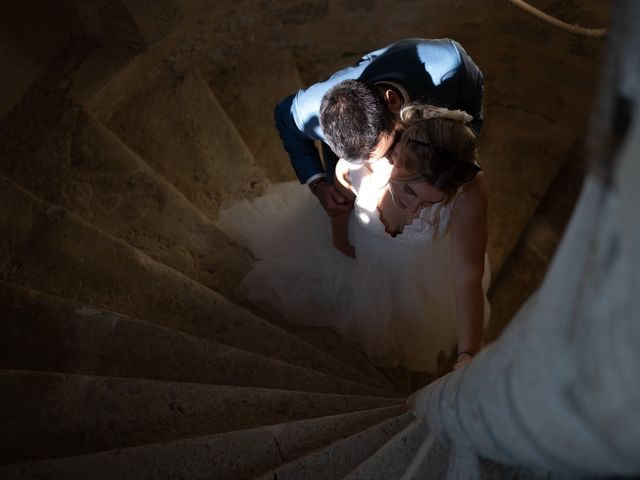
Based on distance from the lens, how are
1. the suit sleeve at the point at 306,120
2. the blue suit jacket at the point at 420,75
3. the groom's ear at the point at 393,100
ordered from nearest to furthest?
1. the groom's ear at the point at 393,100
2. the blue suit jacket at the point at 420,75
3. the suit sleeve at the point at 306,120

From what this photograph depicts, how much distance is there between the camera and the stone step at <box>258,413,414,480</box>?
2244 mm

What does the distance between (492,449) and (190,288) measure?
6.15 ft

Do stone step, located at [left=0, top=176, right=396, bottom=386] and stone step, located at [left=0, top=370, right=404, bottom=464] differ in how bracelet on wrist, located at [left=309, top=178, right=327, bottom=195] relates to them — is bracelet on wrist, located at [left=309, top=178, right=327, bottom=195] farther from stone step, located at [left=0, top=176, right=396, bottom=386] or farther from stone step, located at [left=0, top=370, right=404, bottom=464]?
stone step, located at [left=0, top=370, right=404, bottom=464]

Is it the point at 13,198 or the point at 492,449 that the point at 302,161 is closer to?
the point at 13,198

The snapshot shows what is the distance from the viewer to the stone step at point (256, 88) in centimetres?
438

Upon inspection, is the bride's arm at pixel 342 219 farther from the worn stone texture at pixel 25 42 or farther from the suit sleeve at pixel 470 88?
the worn stone texture at pixel 25 42

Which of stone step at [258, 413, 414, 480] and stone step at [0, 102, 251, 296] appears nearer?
stone step at [258, 413, 414, 480]

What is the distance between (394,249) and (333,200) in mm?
371

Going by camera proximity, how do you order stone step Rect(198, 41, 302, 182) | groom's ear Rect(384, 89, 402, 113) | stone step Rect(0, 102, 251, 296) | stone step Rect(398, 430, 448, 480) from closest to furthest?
stone step Rect(398, 430, 448, 480), groom's ear Rect(384, 89, 402, 113), stone step Rect(0, 102, 251, 296), stone step Rect(198, 41, 302, 182)

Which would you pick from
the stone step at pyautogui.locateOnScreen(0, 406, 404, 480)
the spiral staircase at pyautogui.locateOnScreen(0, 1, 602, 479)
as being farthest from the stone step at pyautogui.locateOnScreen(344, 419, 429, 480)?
the stone step at pyautogui.locateOnScreen(0, 406, 404, 480)

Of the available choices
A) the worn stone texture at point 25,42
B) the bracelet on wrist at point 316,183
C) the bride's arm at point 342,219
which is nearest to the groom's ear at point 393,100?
the bride's arm at point 342,219

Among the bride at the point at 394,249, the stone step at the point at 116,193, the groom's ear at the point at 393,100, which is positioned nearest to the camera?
the bride at the point at 394,249

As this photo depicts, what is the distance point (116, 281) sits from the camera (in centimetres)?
316

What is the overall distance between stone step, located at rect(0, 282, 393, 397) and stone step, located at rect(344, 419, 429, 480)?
0.82 meters
